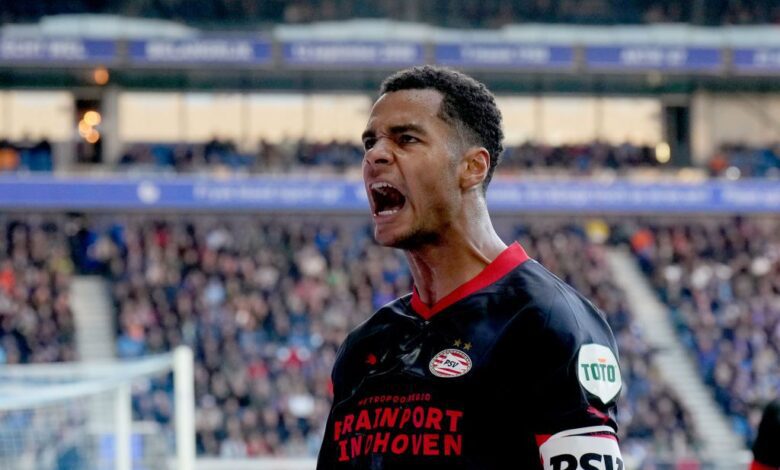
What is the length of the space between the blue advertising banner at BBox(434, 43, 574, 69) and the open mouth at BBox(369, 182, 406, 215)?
25.6 meters

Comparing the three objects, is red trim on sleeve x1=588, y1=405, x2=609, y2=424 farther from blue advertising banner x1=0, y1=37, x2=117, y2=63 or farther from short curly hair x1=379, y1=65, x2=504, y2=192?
blue advertising banner x1=0, y1=37, x2=117, y2=63

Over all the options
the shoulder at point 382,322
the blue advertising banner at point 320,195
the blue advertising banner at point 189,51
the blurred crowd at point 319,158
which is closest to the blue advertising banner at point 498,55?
the blurred crowd at point 319,158

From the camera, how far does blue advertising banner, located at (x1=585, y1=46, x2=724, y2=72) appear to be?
28219mm

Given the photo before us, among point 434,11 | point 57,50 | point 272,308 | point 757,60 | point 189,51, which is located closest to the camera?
point 272,308

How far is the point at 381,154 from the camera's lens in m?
2.45

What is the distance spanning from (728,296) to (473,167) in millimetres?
22297

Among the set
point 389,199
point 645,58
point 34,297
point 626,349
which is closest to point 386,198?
point 389,199

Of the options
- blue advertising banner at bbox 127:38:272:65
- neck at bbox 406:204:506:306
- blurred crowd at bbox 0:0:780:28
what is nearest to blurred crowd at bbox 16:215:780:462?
blue advertising banner at bbox 127:38:272:65

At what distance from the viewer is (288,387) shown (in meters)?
19.8

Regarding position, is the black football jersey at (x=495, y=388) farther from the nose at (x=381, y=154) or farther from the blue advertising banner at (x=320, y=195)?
the blue advertising banner at (x=320, y=195)

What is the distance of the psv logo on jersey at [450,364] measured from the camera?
2328mm

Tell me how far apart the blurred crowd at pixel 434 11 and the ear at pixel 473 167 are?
25940mm

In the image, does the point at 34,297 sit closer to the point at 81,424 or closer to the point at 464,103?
the point at 81,424

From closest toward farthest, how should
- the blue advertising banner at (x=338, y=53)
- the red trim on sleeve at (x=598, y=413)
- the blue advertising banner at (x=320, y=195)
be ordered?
the red trim on sleeve at (x=598, y=413) → the blue advertising banner at (x=320, y=195) → the blue advertising banner at (x=338, y=53)
